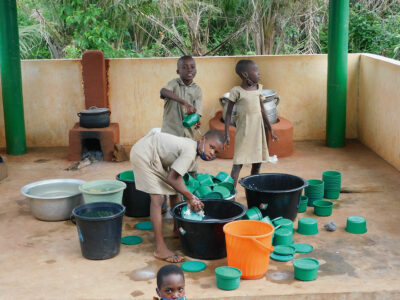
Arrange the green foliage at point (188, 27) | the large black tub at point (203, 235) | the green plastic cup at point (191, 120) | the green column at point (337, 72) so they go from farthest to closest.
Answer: the green foliage at point (188, 27)
the green column at point (337, 72)
the green plastic cup at point (191, 120)
the large black tub at point (203, 235)

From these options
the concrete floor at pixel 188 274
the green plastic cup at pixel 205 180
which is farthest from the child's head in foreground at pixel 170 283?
the green plastic cup at pixel 205 180

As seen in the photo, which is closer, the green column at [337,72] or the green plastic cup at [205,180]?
the green plastic cup at [205,180]

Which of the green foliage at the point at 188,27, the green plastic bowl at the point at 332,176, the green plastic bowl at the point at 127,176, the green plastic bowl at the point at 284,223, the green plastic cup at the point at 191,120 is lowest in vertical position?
the green plastic bowl at the point at 284,223

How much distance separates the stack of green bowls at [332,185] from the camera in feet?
22.5

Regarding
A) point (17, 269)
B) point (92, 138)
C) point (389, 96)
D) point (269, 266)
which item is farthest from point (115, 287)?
point (389, 96)

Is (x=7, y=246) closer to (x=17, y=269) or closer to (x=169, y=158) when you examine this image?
(x=17, y=269)

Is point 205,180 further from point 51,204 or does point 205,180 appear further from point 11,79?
point 11,79

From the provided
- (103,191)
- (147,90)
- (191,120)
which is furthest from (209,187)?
(147,90)

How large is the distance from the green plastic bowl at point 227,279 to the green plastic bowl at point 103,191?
1673mm

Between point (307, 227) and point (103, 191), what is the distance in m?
2.15

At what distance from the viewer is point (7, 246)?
558cm

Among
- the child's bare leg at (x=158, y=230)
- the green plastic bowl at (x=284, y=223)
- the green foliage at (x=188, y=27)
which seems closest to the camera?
the child's bare leg at (x=158, y=230)

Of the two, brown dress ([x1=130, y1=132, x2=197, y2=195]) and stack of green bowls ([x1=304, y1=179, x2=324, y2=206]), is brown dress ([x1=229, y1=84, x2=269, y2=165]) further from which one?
brown dress ([x1=130, y1=132, x2=197, y2=195])

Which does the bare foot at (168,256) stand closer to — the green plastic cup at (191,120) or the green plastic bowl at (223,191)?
the green plastic bowl at (223,191)
